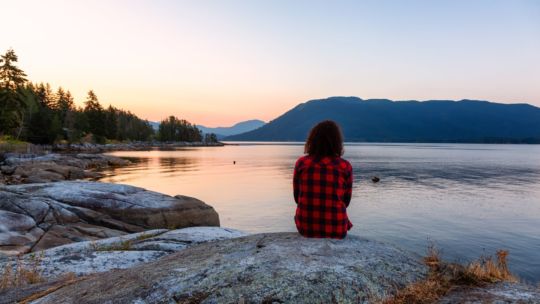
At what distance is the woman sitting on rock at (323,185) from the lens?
5.87 m

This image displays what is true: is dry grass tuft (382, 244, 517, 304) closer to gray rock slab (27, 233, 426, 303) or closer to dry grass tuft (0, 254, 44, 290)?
gray rock slab (27, 233, 426, 303)

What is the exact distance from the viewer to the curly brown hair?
19.8 ft

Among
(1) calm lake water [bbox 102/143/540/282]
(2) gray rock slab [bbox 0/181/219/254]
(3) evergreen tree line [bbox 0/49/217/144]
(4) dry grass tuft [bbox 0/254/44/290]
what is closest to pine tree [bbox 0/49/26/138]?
(3) evergreen tree line [bbox 0/49/217/144]

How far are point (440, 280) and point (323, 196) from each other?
212 cm

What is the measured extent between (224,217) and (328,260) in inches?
868

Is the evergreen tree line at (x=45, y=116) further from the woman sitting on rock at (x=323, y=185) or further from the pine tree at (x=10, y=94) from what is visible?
the woman sitting on rock at (x=323, y=185)

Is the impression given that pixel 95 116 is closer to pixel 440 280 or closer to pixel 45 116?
pixel 45 116

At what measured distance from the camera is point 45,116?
90375 millimetres

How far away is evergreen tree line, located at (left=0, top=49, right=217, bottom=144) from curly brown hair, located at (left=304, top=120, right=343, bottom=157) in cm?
8915

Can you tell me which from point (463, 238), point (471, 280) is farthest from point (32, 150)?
point (471, 280)

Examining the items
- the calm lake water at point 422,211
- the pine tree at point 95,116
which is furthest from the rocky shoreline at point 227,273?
the pine tree at point 95,116

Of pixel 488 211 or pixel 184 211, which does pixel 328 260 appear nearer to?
pixel 184 211

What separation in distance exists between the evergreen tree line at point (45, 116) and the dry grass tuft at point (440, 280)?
91.2 metres

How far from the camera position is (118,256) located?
802cm
